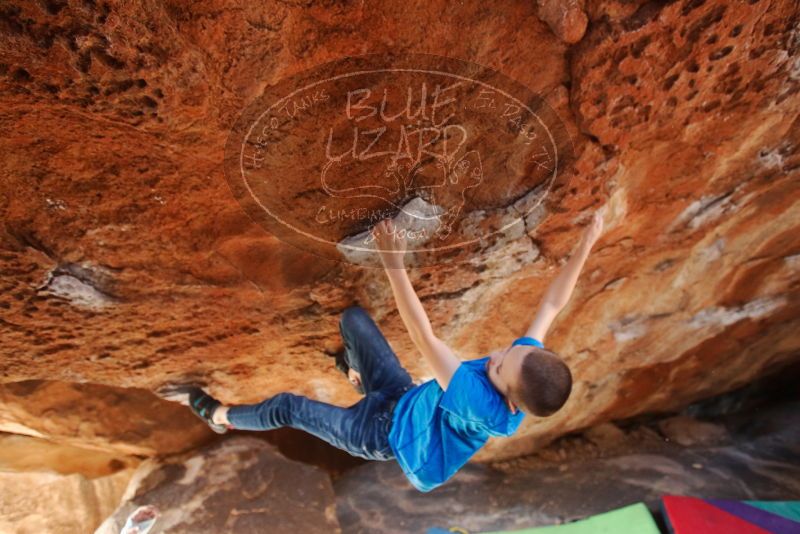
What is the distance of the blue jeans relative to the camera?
1.91m

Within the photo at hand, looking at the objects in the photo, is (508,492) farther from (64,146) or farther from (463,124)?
(64,146)

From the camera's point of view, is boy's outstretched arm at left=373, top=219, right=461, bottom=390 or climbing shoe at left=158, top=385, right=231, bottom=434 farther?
climbing shoe at left=158, top=385, right=231, bottom=434

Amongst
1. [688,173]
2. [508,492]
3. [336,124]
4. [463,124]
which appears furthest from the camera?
[508,492]

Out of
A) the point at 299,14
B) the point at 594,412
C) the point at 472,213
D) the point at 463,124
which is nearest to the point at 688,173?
the point at 472,213

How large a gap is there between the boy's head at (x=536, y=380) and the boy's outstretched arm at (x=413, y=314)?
7.8 inches

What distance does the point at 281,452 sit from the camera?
4125 mm

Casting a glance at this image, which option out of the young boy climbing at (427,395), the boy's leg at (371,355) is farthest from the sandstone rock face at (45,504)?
the boy's leg at (371,355)

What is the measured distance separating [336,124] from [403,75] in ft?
0.83

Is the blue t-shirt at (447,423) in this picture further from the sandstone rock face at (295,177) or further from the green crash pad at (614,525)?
the green crash pad at (614,525)

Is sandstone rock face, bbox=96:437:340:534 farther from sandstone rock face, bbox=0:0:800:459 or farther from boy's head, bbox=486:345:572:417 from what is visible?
boy's head, bbox=486:345:572:417

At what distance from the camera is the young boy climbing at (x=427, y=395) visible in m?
1.44

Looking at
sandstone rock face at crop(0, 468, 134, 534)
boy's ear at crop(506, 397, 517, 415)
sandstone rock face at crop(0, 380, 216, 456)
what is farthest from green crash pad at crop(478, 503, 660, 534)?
sandstone rock face at crop(0, 468, 134, 534)

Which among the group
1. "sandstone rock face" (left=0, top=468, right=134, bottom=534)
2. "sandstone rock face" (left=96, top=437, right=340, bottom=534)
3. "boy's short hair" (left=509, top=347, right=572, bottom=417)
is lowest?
"boy's short hair" (left=509, top=347, right=572, bottom=417)

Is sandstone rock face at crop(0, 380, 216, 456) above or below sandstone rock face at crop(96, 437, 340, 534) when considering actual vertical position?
above
